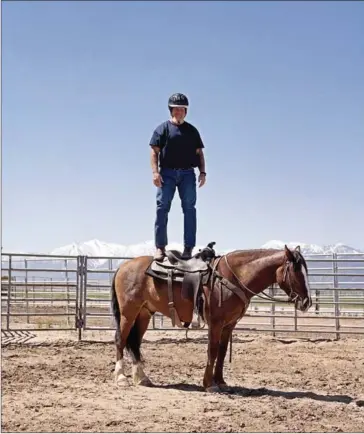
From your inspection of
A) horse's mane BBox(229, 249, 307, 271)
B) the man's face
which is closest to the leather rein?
horse's mane BBox(229, 249, 307, 271)

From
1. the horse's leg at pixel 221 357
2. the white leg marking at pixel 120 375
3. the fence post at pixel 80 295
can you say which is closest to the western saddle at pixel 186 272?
the horse's leg at pixel 221 357

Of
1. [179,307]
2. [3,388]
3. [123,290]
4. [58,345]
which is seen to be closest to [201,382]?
[179,307]

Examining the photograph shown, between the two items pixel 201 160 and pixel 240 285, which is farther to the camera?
pixel 201 160

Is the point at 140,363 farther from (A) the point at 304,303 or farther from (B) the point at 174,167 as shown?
(B) the point at 174,167

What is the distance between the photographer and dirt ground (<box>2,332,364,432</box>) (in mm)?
4258

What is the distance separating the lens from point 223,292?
5.59m

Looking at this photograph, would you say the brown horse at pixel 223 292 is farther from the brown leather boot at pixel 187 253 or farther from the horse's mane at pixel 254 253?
the brown leather boot at pixel 187 253

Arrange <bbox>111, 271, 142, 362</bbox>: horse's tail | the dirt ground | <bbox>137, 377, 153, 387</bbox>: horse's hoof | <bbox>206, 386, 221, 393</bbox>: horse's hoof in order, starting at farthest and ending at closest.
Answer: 1. <bbox>111, 271, 142, 362</bbox>: horse's tail
2. <bbox>137, 377, 153, 387</bbox>: horse's hoof
3. <bbox>206, 386, 221, 393</bbox>: horse's hoof
4. the dirt ground

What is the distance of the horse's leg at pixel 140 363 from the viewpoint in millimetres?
5863

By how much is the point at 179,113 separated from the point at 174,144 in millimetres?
356

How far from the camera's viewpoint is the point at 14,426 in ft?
13.6

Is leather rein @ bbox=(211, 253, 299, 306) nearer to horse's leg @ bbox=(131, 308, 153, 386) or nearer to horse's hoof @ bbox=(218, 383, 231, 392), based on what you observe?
horse's hoof @ bbox=(218, 383, 231, 392)

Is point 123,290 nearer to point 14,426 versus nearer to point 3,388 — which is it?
point 3,388

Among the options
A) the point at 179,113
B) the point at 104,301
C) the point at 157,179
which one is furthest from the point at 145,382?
the point at 104,301
